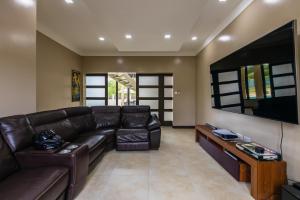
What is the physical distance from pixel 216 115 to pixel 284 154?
2475mm

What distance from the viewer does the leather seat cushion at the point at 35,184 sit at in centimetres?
148

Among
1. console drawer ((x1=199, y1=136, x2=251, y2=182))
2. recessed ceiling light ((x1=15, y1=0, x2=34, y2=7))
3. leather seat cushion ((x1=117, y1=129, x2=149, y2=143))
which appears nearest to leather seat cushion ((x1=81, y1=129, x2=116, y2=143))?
leather seat cushion ((x1=117, y1=129, x2=149, y2=143))

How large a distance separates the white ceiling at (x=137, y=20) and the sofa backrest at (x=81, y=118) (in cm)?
195

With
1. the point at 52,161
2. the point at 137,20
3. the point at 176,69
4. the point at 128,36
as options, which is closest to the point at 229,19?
the point at 137,20

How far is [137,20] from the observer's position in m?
3.76

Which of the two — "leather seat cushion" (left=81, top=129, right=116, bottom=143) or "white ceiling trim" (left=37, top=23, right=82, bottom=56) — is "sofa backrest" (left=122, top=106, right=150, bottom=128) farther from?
"white ceiling trim" (left=37, top=23, right=82, bottom=56)

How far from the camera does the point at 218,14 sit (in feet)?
12.9

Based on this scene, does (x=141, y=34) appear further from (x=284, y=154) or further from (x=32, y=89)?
(x=284, y=154)

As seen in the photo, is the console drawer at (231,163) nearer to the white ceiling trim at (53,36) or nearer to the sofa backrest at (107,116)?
the sofa backrest at (107,116)

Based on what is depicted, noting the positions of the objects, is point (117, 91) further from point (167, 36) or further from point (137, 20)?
point (137, 20)

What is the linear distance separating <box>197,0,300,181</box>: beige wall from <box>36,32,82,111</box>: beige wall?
438 centimetres

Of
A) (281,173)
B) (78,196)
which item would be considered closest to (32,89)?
(78,196)

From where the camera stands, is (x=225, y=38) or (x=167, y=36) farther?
(x=167, y=36)

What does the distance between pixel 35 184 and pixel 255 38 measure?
350 centimetres
